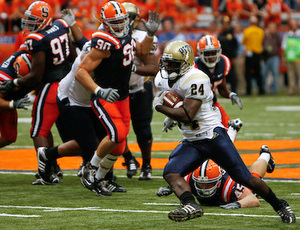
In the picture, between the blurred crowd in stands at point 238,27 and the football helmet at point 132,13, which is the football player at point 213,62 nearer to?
the football helmet at point 132,13

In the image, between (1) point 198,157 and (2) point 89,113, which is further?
(2) point 89,113

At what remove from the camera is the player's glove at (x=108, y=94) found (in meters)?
6.29

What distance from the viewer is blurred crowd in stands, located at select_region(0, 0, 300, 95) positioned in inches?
764

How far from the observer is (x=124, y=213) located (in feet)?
18.4

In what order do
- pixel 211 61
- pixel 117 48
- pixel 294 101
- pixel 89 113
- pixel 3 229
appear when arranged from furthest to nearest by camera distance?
pixel 294 101 → pixel 211 61 → pixel 89 113 → pixel 117 48 → pixel 3 229

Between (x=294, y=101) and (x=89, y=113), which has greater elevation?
(x=89, y=113)

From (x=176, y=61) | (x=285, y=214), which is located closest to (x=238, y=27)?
(x=176, y=61)

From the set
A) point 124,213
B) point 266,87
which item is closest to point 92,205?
point 124,213

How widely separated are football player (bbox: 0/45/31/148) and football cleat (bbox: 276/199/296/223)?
3.20 meters

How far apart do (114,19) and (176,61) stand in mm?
1319

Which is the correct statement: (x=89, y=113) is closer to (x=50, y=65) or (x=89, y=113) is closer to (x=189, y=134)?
(x=50, y=65)

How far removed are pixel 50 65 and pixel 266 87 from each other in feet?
51.1

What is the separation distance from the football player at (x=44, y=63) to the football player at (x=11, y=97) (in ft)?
0.50

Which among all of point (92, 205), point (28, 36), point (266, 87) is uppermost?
point (28, 36)
